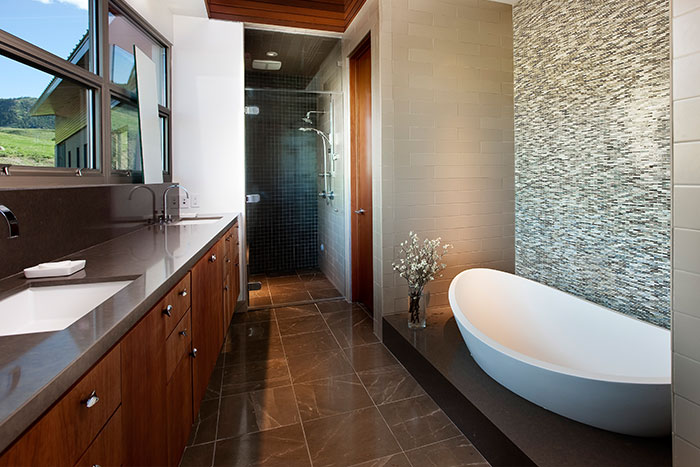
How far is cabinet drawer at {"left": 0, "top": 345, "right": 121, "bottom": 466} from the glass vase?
2175mm

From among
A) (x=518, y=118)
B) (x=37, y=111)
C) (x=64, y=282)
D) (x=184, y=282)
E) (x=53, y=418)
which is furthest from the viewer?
(x=518, y=118)

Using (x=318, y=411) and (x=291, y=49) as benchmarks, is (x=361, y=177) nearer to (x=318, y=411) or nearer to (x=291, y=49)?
(x=291, y=49)

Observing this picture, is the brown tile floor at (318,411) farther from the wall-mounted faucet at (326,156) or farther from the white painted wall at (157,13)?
the white painted wall at (157,13)

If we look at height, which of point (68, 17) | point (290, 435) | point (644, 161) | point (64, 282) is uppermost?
point (68, 17)

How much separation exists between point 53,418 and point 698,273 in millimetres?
1528

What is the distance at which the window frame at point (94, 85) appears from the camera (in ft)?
5.19

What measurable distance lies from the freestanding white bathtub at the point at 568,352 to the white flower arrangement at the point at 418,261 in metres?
0.23

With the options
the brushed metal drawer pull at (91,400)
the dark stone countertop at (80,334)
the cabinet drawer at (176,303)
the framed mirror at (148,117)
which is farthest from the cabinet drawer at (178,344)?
the framed mirror at (148,117)

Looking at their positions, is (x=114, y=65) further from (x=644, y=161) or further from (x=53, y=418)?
(x=644, y=161)

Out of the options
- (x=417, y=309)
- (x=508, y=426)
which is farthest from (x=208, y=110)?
(x=508, y=426)

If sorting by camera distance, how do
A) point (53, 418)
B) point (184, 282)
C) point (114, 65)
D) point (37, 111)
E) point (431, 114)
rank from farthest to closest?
point (431, 114) → point (114, 65) → point (37, 111) → point (184, 282) → point (53, 418)

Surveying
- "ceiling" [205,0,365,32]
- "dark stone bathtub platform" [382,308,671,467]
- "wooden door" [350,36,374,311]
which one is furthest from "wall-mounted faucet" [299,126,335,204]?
"dark stone bathtub platform" [382,308,671,467]

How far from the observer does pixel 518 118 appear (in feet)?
11.1

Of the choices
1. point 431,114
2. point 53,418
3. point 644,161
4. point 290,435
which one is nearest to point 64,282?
point 53,418
